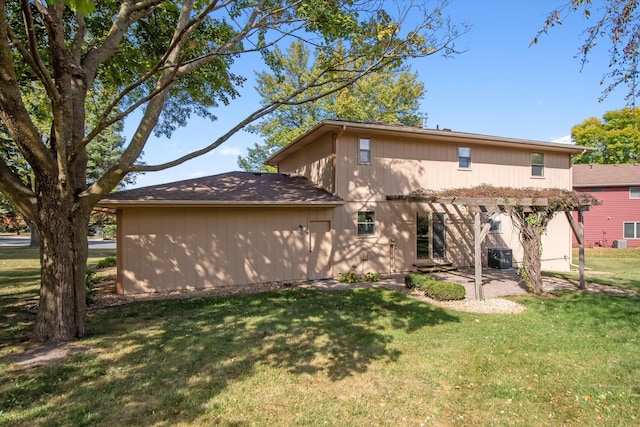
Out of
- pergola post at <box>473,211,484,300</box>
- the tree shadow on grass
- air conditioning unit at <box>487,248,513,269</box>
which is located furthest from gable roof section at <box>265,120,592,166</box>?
the tree shadow on grass

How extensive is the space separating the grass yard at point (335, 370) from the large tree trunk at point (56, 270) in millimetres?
466

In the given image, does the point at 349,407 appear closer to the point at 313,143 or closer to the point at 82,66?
the point at 82,66

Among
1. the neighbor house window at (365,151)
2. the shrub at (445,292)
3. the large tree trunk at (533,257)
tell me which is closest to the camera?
the shrub at (445,292)

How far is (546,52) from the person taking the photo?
6.34m

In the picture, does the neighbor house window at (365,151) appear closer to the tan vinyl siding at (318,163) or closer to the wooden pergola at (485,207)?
the tan vinyl siding at (318,163)

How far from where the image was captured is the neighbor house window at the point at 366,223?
473 inches

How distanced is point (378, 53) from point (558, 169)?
1320 centimetres

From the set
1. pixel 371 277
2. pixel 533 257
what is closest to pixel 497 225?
pixel 533 257

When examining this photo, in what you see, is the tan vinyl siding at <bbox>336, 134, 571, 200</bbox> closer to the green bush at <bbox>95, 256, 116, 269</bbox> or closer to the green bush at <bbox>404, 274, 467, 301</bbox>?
the green bush at <bbox>404, 274, 467, 301</bbox>

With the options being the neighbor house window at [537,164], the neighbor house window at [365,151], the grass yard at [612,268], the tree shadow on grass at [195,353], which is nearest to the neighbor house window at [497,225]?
the grass yard at [612,268]

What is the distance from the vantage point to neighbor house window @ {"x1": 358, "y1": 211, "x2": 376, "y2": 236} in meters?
12.0

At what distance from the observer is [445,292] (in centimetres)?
823

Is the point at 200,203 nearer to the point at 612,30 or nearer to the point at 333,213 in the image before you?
the point at 333,213

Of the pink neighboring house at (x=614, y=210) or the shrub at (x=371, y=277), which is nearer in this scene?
the shrub at (x=371, y=277)
